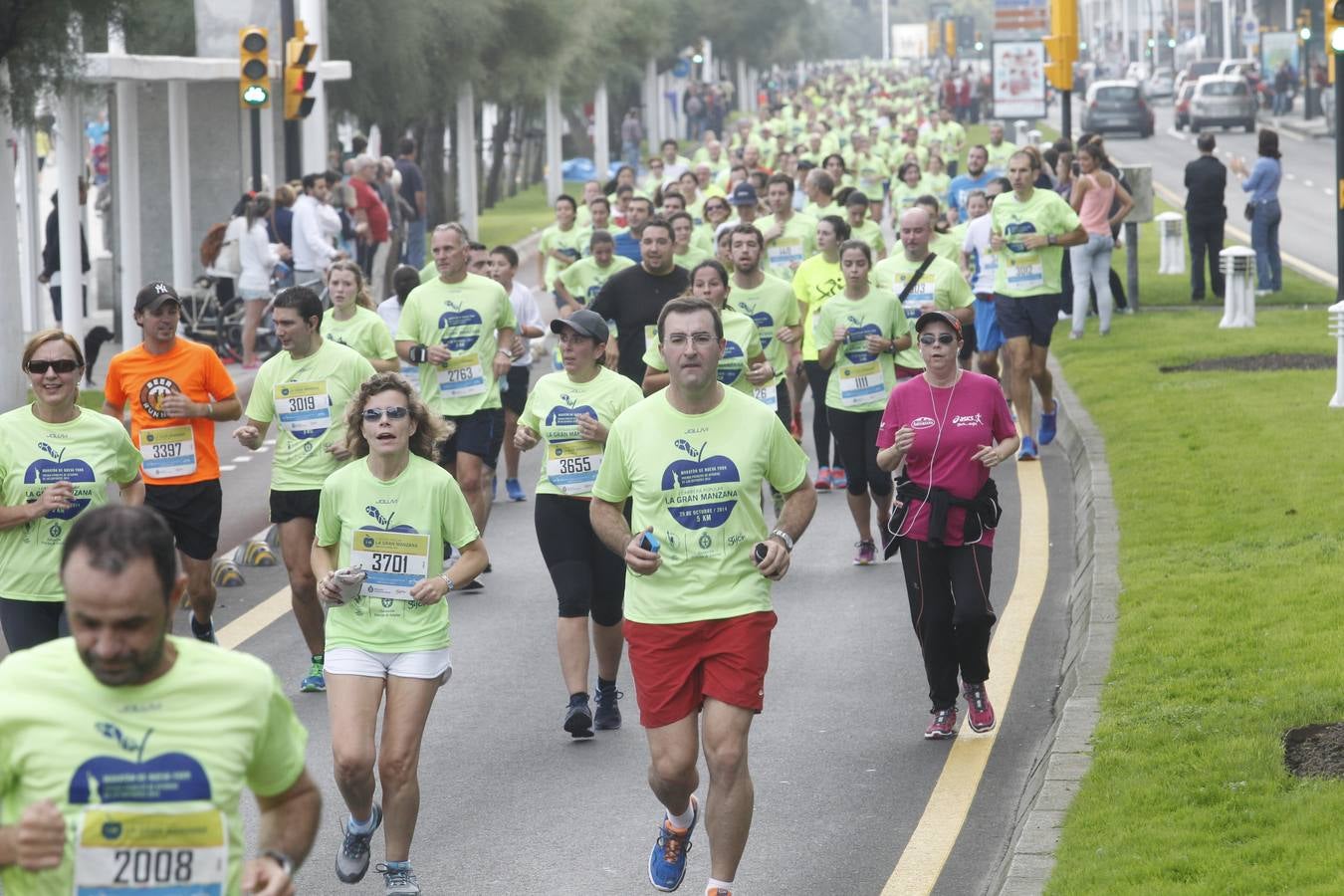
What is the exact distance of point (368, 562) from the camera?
715cm

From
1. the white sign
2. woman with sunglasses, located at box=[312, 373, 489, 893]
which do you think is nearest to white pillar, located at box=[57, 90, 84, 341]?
woman with sunglasses, located at box=[312, 373, 489, 893]

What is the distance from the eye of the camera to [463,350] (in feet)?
40.1

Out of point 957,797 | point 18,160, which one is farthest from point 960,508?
point 18,160

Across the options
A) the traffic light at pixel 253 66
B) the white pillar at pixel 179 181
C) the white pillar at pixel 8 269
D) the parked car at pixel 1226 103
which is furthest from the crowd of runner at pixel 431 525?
the parked car at pixel 1226 103

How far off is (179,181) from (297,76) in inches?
128

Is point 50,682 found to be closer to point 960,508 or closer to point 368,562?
point 368,562

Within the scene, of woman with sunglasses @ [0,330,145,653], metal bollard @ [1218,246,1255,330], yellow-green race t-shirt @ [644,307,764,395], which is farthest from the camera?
metal bollard @ [1218,246,1255,330]

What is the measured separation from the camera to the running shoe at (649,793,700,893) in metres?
6.82

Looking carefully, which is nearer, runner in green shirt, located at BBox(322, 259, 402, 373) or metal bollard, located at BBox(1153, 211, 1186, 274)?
runner in green shirt, located at BBox(322, 259, 402, 373)

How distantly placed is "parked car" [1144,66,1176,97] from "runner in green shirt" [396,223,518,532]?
303 feet

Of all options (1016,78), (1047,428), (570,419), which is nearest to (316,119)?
(1047,428)

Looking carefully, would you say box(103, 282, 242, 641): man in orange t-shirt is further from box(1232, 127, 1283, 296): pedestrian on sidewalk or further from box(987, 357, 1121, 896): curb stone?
box(1232, 127, 1283, 296): pedestrian on sidewalk

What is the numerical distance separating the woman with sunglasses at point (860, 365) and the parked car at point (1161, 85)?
9160 centimetres

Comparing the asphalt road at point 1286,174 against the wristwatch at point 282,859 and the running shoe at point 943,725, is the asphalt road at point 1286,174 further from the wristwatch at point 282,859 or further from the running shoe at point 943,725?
the wristwatch at point 282,859
